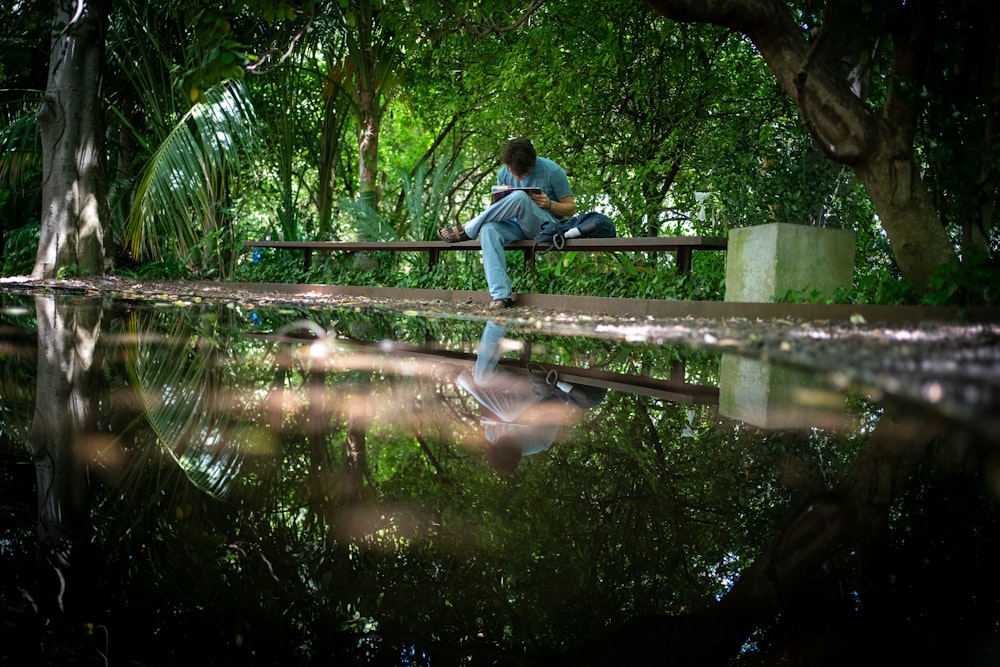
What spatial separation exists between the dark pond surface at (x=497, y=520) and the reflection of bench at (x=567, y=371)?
79 millimetres

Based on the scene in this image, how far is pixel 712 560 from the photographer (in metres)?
1.29

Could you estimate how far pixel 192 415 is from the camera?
2.29 m

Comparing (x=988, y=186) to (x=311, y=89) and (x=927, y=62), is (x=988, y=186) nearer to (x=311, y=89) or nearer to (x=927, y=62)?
(x=927, y=62)

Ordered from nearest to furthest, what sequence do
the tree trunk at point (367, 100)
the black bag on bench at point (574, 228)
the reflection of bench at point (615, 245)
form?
1. the reflection of bench at point (615, 245)
2. the black bag on bench at point (574, 228)
3. the tree trunk at point (367, 100)

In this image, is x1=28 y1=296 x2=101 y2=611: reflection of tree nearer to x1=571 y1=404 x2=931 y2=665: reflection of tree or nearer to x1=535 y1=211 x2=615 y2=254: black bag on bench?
x1=571 y1=404 x2=931 y2=665: reflection of tree

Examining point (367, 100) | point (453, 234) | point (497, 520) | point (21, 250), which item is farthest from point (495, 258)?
point (21, 250)

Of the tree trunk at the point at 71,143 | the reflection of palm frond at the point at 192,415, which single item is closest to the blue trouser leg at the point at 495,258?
the reflection of palm frond at the point at 192,415

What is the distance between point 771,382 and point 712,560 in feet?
6.40

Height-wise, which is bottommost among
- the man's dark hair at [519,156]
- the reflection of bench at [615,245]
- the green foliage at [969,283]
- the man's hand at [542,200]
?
the green foliage at [969,283]

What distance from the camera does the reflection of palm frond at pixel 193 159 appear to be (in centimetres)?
1009

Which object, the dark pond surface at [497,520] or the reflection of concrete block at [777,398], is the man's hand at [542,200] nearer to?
the reflection of concrete block at [777,398]

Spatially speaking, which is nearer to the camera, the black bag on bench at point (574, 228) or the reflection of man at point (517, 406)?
the reflection of man at point (517, 406)

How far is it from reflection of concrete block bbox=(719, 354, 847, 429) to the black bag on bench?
13.5ft

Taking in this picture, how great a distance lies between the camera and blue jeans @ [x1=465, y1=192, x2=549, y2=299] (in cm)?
765
